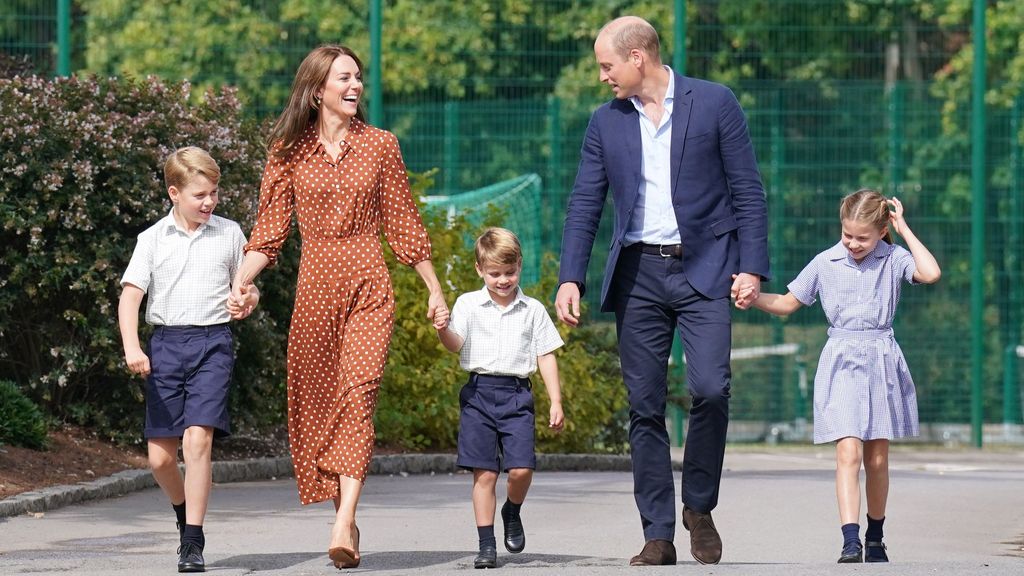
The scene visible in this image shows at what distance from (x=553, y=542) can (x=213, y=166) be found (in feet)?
6.95

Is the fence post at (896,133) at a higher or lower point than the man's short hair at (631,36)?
higher

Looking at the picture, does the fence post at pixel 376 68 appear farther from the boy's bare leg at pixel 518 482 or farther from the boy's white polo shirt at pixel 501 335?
the boy's bare leg at pixel 518 482

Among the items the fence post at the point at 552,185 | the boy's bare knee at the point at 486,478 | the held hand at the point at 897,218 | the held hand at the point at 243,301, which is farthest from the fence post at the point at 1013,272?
the held hand at the point at 243,301

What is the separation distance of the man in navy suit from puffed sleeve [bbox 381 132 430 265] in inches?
22.3

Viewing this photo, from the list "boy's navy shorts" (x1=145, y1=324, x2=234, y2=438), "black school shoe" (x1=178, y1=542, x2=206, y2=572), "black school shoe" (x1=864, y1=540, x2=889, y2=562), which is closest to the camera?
"black school shoe" (x1=178, y1=542, x2=206, y2=572)

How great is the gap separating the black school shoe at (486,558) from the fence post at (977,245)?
9.79 m

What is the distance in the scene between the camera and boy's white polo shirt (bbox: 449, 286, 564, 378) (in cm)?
701

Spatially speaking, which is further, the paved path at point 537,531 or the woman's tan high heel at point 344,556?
the paved path at point 537,531

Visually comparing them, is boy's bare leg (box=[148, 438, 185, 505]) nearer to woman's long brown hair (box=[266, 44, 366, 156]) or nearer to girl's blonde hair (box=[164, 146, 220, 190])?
girl's blonde hair (box=[164, 146, 220, 190])

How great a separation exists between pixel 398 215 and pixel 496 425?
88 cm

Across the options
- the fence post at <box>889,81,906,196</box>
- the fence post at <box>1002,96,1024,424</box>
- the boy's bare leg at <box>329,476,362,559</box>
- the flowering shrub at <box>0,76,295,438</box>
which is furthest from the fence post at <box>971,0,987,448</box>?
the boy's bare leg at <box>329,476,362,559</box>

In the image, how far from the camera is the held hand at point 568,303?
6.57 m

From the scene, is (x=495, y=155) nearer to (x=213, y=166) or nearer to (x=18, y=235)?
(x=18, y=235)

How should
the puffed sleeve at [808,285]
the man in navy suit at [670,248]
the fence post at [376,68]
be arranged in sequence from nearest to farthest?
the man in navy suit at [670,248] < the puffed sleeve at [808,285] < the fence post at [376,68]
